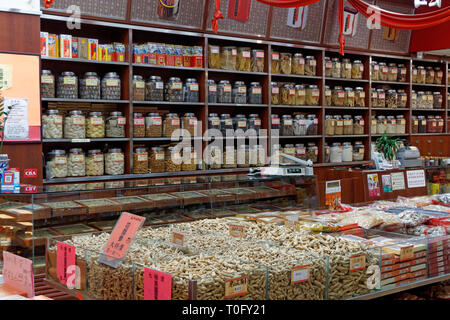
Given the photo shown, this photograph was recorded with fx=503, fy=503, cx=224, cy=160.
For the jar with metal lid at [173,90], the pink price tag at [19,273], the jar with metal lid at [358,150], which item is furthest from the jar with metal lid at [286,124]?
the pink price tag at [19,273]

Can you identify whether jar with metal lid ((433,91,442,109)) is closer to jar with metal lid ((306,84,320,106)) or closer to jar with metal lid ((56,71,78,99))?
jar with metal lid ((306,84,320,106))

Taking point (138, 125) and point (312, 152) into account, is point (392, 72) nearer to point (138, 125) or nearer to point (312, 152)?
point (312, 152)

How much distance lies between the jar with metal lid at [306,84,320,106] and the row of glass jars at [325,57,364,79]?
294 mm

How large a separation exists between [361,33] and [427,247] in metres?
4.67

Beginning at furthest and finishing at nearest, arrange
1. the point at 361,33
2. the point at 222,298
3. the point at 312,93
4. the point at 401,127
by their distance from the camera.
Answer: the point at 401,127 → the point at 361,33 → the point at 312,93 → the point at 222,298

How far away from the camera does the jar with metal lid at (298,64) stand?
586 centimetres

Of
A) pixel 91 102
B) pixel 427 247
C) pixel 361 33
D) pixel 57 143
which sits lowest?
pixel 427 247

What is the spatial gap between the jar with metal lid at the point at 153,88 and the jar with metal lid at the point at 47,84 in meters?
0.89

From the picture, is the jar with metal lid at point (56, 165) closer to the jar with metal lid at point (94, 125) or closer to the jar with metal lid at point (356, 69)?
the jar with metal lid at point (94, 125)

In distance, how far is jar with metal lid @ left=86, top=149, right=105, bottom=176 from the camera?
4539 millimetres

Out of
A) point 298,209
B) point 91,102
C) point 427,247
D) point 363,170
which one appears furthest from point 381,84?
point 427,247

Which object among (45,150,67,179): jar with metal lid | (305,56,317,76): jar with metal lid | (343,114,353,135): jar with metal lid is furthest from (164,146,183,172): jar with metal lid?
(343,114,353,135): jar with metal lid
